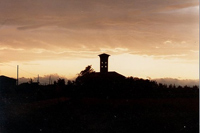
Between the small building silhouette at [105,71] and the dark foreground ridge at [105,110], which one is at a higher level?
the small building silhouette at [105,71]

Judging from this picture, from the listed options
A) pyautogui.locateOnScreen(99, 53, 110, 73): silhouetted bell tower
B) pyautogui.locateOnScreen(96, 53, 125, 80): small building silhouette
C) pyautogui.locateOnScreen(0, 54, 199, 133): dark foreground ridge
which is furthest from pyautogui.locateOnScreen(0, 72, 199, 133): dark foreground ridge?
pyautogui.locateOnScreen(99, 53, 110, 73): silhouetted bell tower

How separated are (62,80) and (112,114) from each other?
47.0 feet

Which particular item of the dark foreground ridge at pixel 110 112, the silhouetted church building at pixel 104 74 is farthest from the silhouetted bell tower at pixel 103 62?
the dark foreground ridge at pixel 110 112

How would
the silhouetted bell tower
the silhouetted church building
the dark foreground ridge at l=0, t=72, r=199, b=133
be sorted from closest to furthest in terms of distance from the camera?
the dark foreground ridge at l=0, t=72, r=199, b=133 → the silhouetted church building → the silhouetted bell tower

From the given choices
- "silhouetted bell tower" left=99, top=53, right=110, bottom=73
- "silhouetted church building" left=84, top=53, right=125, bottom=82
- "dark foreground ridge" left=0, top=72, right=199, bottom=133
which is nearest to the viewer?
"dark foreground ridge" left=0, top=72, right=199, bottom=133

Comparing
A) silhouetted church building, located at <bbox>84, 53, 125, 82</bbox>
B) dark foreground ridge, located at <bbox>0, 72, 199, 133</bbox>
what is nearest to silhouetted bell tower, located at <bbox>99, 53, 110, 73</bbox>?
silhouetted church building, located at <bbox>84, 53, 125, 82</bbox>

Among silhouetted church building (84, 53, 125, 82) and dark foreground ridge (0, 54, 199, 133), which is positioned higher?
silhouetted church building (84, 53, 125, 82)

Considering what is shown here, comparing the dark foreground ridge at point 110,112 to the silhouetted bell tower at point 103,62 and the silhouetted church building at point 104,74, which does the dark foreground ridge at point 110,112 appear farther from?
the silhouetted bell tower at point 103,62

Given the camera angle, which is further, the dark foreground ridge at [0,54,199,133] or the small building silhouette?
the small building silhouette

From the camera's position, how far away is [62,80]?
30219 mm

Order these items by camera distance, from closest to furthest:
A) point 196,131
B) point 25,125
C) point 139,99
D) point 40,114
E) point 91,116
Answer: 1. point 196,131
2. point 25,125
3. point 91,116
4. point 40,114
5. point 139,99

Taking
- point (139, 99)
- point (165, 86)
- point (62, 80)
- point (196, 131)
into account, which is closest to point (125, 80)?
point (139, 99)

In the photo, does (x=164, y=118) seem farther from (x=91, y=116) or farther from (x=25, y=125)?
(x=25, y=125)

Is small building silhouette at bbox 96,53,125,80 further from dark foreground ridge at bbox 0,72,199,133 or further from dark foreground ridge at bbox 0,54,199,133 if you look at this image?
dark foreground ridge at bbox 0,72,199,133
